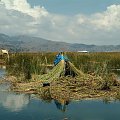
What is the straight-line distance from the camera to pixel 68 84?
22.0 meters

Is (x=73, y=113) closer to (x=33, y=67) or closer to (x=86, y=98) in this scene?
(x=86, y=98)

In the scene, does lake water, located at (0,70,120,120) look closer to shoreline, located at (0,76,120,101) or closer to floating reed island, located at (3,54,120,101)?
shoreline, located at (0,76,120,101)

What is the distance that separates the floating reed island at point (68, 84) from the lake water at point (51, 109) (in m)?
0.65

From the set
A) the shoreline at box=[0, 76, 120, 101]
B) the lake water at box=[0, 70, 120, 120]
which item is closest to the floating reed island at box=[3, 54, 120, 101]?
the shoreline at box=[0, 76, 120, 101]

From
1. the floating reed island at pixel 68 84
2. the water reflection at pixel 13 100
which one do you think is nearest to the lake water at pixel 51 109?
the water reflection at pixel 13 100

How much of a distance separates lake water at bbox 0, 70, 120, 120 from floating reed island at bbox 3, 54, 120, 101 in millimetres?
648

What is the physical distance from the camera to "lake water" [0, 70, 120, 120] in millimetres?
15961

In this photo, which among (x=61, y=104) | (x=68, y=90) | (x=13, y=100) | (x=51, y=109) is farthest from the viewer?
(x=68, y=90)

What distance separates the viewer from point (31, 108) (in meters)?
17.8

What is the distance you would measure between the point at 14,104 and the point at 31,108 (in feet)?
4.35

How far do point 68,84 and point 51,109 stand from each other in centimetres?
453

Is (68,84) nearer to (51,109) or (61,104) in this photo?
(61,104)

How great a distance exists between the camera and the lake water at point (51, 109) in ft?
52.4

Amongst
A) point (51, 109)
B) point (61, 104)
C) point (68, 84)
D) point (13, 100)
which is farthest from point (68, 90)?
point (51, 109)
